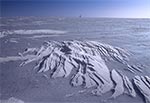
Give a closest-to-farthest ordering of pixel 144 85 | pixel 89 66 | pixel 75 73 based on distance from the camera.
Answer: pixel 144 85 < pixel 75 73 < pixel 89 66

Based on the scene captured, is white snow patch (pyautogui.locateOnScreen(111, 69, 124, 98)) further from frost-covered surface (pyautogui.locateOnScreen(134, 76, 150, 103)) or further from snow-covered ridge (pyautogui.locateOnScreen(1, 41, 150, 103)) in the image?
frost-covered surface (pyautogui.locateOnScreen(134, 76, 150, 103))

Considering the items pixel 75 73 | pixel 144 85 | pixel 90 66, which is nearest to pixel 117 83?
pixel 144 85

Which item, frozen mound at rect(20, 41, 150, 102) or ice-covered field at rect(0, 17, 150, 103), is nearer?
ice-covered field at rect(0, 17, 150, 103)

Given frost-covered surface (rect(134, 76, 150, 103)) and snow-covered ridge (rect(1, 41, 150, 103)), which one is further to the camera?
snow-covered ridge (rect(1, 41, 150, 103))

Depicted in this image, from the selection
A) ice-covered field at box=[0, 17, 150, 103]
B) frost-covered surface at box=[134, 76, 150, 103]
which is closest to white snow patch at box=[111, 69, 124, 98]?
ice-covered field at box=[0, 17, 150, 103]

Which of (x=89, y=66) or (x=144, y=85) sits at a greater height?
(x=89, y=66)

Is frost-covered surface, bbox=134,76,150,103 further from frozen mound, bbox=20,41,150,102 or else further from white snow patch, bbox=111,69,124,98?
white snow patch, bbox=111,69,124,98

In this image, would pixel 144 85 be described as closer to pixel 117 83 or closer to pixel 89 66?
pixel 117 83

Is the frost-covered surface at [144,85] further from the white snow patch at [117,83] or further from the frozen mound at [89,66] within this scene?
the white snow patch at [117,83]

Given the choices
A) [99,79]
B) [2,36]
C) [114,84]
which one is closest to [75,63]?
[99,79]

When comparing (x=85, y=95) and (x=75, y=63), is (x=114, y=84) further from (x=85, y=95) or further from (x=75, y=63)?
(x=75, y=63)
